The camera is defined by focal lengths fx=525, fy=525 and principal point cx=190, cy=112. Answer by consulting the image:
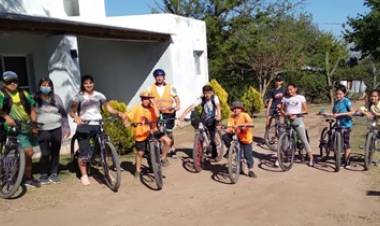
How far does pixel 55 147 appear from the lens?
7707mm

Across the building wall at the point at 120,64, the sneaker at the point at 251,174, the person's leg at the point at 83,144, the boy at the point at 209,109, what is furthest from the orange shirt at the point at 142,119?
the building wall at the point at 120,64

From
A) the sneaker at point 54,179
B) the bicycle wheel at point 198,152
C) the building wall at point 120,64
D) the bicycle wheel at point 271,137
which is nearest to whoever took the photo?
the sneaker at point 54,179

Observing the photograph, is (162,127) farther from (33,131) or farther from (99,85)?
(99,85)

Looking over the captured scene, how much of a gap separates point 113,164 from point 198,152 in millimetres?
1700

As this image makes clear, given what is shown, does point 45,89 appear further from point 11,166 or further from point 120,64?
point 120,64

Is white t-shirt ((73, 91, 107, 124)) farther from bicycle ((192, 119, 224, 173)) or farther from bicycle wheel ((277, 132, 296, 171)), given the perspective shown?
bicycle wheel ((277, 132, 296, 171))

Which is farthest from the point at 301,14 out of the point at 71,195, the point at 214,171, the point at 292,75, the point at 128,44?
the point at 71,195

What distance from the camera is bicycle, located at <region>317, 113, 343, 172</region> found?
848 centimetres

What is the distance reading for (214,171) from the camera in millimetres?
8711

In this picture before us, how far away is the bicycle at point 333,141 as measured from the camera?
27.8ft

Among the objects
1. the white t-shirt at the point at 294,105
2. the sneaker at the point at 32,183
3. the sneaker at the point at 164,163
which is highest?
the white t-shirt at the point at 294,105

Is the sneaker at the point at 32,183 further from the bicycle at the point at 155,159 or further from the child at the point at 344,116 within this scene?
the child at the point at 344,116

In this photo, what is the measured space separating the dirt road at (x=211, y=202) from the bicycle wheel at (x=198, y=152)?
0.19 meters

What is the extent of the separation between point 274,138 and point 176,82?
4346 mm
